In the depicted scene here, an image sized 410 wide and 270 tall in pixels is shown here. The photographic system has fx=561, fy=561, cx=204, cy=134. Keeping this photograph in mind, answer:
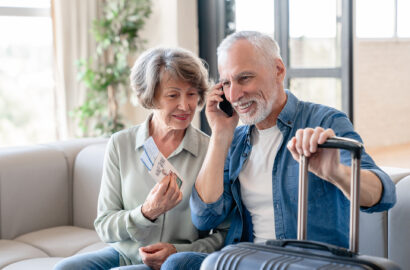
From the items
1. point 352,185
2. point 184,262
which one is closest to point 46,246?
point 184,262

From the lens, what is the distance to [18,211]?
2.86 meters

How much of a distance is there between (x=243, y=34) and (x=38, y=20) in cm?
385

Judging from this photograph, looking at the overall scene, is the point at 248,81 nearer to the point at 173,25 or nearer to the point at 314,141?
the point at 314,141

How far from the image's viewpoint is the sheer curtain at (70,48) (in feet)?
16.8

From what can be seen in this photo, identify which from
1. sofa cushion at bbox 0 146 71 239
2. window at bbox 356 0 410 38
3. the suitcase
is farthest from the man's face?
window at bbox 356 0 410 38

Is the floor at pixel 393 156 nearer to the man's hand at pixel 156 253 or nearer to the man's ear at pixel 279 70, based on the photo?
the man's ear at pixel 279 70

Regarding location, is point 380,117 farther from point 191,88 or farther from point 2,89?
point 191,88

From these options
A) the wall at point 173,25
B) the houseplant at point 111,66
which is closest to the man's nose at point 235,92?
the wall at point 173,25

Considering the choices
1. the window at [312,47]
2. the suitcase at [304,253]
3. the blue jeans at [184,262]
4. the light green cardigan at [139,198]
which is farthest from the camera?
the window at [312,47]

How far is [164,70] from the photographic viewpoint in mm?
2012

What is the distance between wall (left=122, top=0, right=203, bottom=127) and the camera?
4797mm

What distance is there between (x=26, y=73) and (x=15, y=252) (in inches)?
116

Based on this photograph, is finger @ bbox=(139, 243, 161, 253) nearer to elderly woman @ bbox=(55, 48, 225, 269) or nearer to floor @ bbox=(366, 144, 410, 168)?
elderly woman @ bbox=(55, 48, 225, 269)

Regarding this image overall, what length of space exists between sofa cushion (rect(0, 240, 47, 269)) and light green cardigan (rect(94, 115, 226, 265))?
2.19 ft
